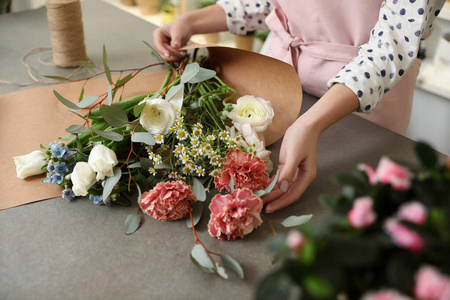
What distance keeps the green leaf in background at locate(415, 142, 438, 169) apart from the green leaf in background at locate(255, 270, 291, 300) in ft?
0.47

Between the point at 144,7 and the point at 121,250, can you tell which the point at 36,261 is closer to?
the point at 121,250

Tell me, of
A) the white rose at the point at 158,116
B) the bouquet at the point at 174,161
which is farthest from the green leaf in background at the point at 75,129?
the white rose at the point at 158,116

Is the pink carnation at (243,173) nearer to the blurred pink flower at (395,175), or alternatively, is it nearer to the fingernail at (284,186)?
the fingernail at (284,186)

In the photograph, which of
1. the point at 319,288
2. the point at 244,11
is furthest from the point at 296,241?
the point at 244,11

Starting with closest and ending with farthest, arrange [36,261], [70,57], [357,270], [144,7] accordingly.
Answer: [357,270], [36,261], [70,57], [144,7]

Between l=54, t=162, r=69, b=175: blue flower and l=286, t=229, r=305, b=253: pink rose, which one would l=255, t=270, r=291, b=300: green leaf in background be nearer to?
l=286, t=229, r=305, b=253: pink rose

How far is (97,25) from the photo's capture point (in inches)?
55.5

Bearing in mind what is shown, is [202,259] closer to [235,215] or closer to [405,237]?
[235,215]

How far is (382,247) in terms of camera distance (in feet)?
0.91

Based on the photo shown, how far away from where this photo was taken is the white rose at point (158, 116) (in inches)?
26.3

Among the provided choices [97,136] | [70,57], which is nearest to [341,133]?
[97,136]

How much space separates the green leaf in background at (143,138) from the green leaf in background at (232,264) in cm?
23

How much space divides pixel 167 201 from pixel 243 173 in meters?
0.13

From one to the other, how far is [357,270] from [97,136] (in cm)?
53
